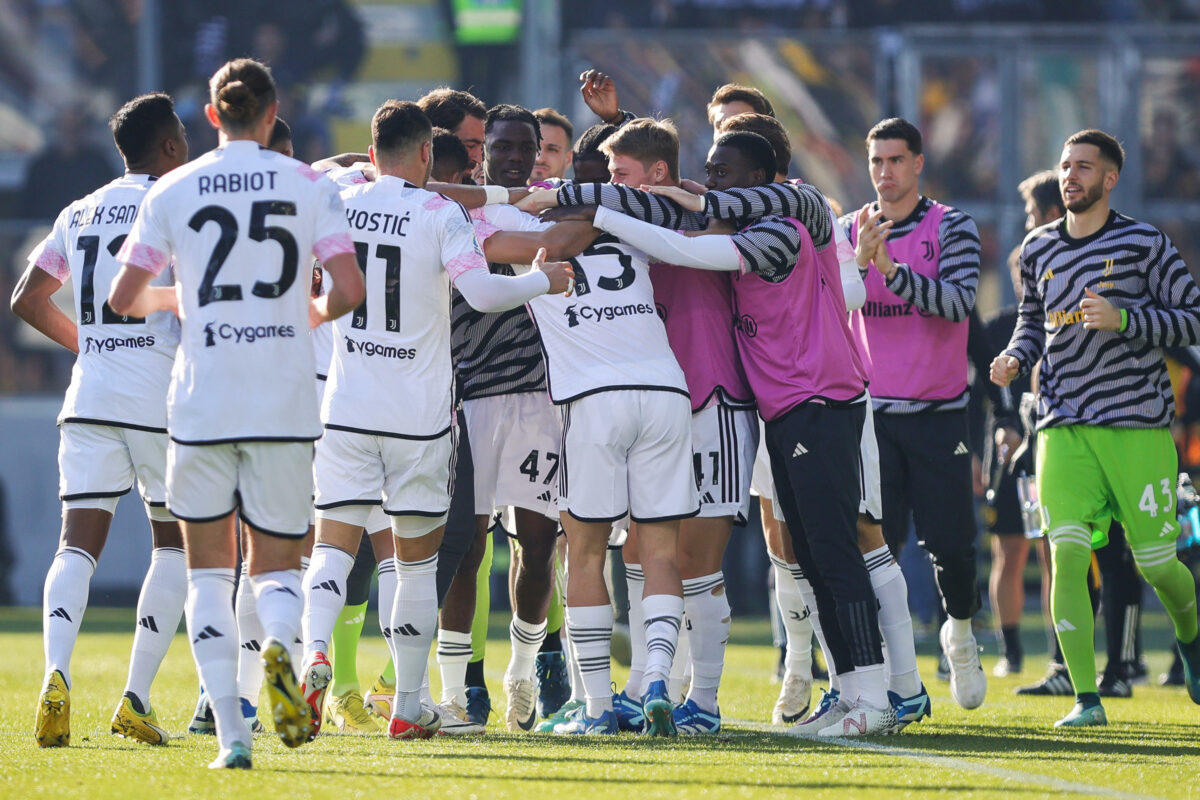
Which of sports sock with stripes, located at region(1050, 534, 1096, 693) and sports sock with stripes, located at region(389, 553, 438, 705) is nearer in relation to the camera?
sports sock with stripes, located at region(389, 553, 438, 705)

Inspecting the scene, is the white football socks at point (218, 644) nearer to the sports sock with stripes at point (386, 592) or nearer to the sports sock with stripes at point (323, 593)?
the sports sock with stripes at point (323, 593)

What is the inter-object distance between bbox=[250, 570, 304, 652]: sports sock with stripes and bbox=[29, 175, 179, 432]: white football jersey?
46.0 inches

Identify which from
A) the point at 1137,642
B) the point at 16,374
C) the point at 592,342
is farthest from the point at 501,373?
the point at 16,374

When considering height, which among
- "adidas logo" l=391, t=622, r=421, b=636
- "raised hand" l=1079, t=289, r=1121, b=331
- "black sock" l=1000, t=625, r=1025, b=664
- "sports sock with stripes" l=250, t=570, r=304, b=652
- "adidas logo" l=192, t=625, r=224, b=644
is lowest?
"black sock" l=1000, t=625, r=1025, b=664

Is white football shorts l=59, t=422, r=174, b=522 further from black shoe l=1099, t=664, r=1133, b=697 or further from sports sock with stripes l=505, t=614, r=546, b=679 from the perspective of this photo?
black shoe l=1099, t=664, r=1133, b=697

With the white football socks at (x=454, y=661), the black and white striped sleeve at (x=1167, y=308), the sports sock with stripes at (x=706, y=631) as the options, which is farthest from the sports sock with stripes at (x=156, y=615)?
the black and white striped sleeve at (x=1167, y=308)

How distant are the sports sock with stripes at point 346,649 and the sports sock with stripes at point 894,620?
83.1 inches

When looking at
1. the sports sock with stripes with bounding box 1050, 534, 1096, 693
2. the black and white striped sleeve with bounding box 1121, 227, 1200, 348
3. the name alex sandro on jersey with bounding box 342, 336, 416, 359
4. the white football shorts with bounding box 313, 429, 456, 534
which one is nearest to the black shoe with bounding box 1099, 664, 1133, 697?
the sports sock with stripes with bounding box 1050, 534, 1096, 693

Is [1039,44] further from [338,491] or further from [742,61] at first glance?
[338,491]

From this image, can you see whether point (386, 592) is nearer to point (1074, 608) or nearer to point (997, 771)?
point (997, 771)

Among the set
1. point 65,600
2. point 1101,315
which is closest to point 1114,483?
point 1101,315

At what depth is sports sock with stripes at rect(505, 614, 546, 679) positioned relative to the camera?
22.6 feet

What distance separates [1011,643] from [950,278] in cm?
355

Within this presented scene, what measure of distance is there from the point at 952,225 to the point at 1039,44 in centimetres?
1252
